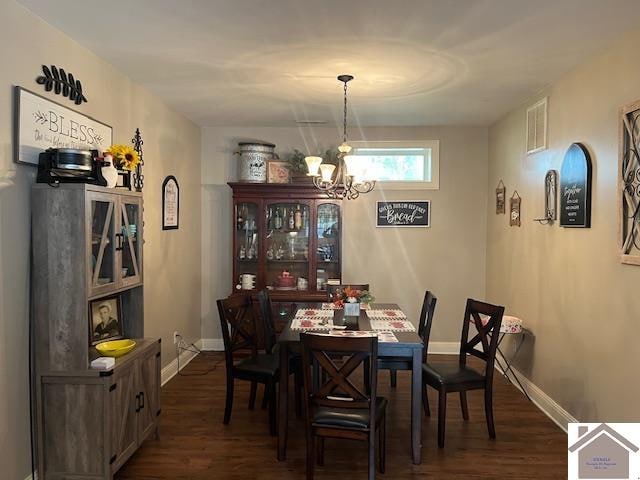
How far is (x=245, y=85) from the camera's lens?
3951mm

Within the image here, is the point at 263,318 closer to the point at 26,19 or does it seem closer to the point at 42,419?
the point at 42,419

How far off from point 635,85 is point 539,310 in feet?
6.38

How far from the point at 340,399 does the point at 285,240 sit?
9.99ft

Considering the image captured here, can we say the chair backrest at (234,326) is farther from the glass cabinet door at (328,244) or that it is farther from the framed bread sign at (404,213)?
the framed bread sign at (404,213)

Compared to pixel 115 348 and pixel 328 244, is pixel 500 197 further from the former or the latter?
pixel 115 348

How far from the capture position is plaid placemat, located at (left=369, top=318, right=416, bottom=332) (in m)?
3.42

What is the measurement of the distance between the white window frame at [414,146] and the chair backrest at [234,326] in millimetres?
2433

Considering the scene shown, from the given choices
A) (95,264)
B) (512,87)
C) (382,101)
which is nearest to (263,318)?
(95,264)

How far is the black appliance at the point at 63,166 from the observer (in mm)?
2609

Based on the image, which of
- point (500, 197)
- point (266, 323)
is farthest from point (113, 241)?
point (500, 197)

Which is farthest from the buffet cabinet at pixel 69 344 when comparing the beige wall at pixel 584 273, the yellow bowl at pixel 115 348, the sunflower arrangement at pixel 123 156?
the beige wall at pixel 584 273

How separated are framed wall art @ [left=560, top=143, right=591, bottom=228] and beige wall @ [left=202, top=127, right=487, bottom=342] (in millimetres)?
1923

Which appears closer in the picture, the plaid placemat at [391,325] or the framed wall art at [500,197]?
the plaid placemat at [391,325]

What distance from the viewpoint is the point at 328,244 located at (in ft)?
18.4
